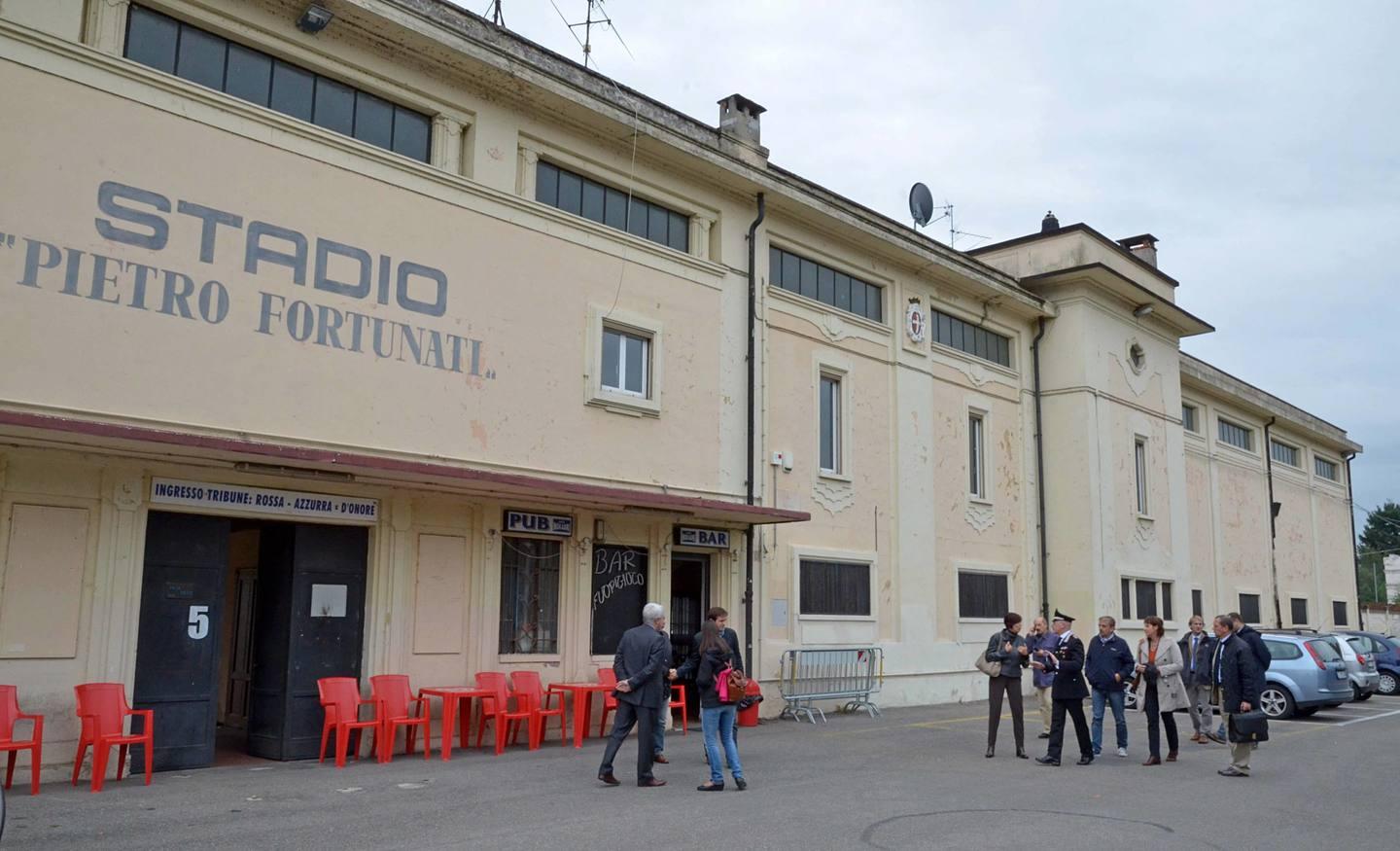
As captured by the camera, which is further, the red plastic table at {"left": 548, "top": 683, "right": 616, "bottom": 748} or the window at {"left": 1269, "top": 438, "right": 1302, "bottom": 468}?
the window at {"left": 1269, "top": 438, "right": 1302, "bottom": 468}

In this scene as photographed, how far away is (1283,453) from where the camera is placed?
3856 centimetres

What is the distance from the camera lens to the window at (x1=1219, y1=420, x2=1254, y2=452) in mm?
33938

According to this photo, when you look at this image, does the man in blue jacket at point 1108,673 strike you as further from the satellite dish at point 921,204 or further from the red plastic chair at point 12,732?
the satellite dish at point 921,204

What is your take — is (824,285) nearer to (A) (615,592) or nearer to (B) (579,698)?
(A) (615,592)

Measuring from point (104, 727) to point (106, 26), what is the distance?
6.64 m

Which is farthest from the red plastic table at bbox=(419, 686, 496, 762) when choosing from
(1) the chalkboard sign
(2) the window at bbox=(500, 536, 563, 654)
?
(1) the chalkboard sign

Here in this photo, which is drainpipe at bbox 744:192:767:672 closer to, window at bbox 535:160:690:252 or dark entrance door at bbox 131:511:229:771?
window at bbox 535:160:690:252

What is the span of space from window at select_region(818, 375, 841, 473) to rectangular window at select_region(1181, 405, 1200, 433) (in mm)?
16338

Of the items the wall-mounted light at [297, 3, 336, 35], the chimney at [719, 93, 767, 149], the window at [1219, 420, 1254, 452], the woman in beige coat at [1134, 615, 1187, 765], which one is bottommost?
the woman in beige coat at [1134, 615, 1187, 765]

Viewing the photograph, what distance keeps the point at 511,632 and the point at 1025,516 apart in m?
13.5

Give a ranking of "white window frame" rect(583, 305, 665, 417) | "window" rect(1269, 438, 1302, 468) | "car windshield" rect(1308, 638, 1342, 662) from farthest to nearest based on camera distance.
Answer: "window" rect(1269, 438, 1302, 468), "car windshield" rect(1308, 638, 1342, 662), "white window frame" rect(583, 305, 665, 417)

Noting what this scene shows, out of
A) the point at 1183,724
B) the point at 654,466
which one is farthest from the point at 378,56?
the point at 1183,724

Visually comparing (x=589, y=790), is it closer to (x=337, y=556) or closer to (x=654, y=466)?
(x=337, y=556)

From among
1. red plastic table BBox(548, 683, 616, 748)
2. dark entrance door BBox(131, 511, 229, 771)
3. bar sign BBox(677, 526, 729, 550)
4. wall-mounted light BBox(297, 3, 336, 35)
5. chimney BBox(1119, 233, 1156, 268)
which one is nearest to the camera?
dark entrance door BBox(131, 511, 229, 771)
